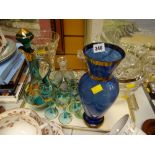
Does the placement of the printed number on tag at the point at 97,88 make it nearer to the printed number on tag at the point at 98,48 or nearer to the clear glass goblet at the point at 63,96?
the printed number on tag at the point at 98,48

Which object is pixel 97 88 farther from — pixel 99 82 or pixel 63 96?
pixel 63 96

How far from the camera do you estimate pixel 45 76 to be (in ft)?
2.54

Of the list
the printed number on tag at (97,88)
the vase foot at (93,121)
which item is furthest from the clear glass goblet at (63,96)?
the printed number on tag at (97,88)

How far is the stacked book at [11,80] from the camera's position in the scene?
778 millimetres

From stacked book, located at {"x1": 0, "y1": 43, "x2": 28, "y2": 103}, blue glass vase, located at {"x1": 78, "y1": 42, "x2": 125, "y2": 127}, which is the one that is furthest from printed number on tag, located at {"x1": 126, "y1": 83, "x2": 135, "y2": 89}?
stacked book, located at {"x1": 0, "y1": 43, "x2": 28, "y2": 103}

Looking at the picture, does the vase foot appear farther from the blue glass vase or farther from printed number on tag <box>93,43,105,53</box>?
printed number on tag <box>93,43,105,53</box>

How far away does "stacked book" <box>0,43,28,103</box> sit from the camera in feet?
2.55

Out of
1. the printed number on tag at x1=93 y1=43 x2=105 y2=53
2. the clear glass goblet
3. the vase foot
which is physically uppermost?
the printed number on tag at x1=93 y1=43 x2=105 y2=53
